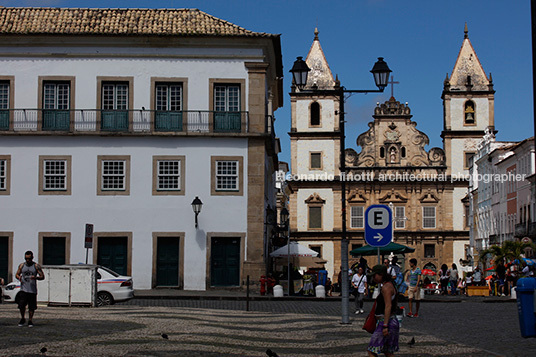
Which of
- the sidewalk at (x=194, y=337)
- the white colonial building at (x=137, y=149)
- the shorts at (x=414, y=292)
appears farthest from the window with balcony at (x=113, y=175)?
the shorts at (x=414, y=292)

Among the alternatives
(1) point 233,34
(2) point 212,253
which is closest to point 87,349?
(2) point 212,253

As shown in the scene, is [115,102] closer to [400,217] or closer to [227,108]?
[227,108]

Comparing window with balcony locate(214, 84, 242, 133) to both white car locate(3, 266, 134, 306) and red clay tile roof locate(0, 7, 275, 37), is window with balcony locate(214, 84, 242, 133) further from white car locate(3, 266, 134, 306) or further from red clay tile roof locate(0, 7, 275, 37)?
white car locate(3, 266, 134, 306)

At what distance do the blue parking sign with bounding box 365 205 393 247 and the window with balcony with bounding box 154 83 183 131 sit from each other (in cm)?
1955

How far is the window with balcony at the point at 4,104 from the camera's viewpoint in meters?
35.2

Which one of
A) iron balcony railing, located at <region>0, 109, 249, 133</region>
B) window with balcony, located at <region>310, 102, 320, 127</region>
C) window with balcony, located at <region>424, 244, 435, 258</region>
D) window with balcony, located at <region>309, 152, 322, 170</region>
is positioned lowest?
window with balcony, located at <region>424, 244, 435, 258</region>

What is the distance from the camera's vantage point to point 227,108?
116ft

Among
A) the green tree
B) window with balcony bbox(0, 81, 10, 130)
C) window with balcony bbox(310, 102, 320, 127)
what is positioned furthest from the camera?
window with balcony bbox(310, 102, 320, 127)

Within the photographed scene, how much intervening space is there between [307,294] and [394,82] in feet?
131

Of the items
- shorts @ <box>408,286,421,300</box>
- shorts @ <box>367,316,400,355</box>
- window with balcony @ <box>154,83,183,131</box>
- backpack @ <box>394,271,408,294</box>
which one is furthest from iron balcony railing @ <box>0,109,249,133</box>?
shorts @ <box>367,316,400,355</box>

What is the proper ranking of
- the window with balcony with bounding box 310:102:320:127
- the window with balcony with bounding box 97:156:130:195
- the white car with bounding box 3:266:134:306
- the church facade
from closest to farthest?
the white car with bounding box 3:266:134:306
the window with balcony with bounding box 97:156:130:195
the church facade
the window with balcony with bounding box 310:102:320:127

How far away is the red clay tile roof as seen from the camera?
35.3m

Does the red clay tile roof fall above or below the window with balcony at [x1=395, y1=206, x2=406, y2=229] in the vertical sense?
above

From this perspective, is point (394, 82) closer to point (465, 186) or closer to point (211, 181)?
point (465, 186)
